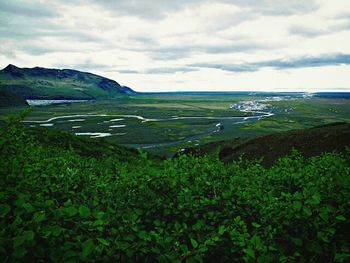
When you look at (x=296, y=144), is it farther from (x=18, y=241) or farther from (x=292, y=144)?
(x=18, y=241)

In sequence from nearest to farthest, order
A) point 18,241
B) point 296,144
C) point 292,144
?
point 18,241
point 296,144
point 292,144

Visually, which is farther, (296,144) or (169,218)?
(296,144)

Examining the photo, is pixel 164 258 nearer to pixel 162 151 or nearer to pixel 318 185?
pixel 318 185

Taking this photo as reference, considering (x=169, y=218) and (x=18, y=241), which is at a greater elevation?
(x=18, y=241)

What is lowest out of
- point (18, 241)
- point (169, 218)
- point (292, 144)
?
point (292, 144)

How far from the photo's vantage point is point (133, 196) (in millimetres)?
6926

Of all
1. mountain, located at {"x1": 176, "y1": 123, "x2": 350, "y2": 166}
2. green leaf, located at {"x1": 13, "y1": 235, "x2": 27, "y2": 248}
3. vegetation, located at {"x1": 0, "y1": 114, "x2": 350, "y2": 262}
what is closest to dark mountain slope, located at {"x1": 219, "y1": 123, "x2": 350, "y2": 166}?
mountain, located at {"x1": 176, "y1": 123, "x2": 350, "y2": 166}

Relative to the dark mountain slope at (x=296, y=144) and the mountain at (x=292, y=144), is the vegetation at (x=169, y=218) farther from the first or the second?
the dark mountain slope at (x=296, y=144)

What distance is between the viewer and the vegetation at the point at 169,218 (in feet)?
12.2

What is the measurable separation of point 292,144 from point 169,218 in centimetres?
4604

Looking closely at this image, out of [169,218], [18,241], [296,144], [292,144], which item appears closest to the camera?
[18,241]

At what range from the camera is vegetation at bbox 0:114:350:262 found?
12.2 feet

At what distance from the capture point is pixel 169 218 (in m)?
6.68

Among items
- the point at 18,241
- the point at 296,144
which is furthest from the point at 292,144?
the point at 18,241
